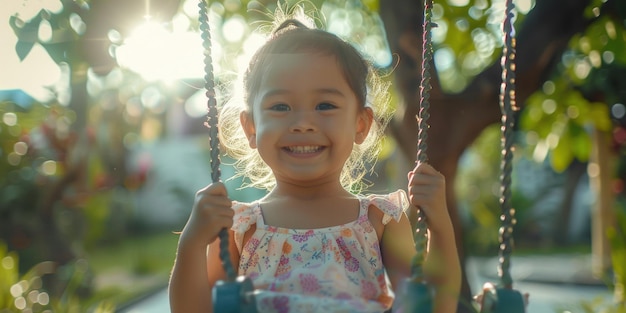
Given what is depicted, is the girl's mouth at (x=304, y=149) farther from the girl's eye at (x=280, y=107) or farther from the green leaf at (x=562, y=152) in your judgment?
the green leaf at (x=562, y=152)

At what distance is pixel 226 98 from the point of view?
238 centimetres

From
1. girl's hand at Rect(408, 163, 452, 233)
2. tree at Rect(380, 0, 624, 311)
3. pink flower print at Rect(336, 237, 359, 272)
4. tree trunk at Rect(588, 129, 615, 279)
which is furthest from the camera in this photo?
tree trunk at Rect(588, 129, 615, 279)

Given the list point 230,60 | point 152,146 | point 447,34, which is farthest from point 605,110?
point 152,146

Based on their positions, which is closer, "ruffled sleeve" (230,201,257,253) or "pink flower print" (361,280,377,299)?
"pink flower print" (361,280,377,299)

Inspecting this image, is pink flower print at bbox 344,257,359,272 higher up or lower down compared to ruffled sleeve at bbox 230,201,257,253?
lower down

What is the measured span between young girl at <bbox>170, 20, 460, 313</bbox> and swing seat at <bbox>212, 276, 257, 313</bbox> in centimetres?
20

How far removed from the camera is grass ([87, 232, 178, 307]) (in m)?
8.55

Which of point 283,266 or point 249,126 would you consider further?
point 249,126

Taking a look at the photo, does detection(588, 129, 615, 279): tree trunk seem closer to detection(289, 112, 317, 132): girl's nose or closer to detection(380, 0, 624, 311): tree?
detection(380, 0, 624, 311): tree

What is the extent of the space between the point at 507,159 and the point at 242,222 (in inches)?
27.2

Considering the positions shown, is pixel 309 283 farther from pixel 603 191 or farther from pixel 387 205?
pixel 603 191

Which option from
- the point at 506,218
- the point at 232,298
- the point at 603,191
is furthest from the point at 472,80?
the point at 603,191

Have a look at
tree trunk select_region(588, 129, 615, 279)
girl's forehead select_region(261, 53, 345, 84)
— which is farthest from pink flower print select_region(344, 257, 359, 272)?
tree trunk select_region(588, 129, 615, 279)

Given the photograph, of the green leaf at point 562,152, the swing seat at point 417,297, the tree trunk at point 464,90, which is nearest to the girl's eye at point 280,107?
the swing seat at point 417,297
